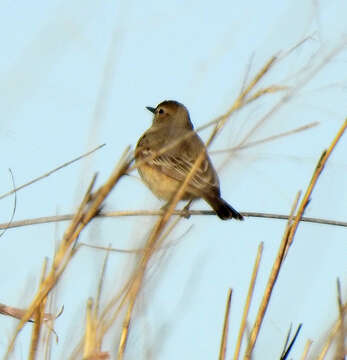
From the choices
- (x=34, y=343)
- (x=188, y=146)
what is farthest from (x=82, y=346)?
(x=188, y=146)

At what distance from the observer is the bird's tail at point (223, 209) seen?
418cm

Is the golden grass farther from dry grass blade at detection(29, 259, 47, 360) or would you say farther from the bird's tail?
the bird's tail

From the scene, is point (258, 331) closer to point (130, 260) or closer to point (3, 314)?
point (130, 260)

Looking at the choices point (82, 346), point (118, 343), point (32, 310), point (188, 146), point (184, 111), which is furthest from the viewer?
point (184, 111)

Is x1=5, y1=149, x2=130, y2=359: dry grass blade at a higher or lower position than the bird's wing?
lower

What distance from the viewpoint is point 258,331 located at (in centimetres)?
223

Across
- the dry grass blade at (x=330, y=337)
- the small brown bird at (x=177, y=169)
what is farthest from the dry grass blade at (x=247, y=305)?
the small brown bird at (x=177, y=169)

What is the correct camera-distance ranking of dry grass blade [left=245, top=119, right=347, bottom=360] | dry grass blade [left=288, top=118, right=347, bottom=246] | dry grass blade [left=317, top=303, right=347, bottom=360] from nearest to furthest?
dry grass blade [left=317, top=303, right=347, bottom=360]
dry grass blade [left=245, top=119, right=347, bottom=360]
dry grass blade [left=288, top=118, right=347, bottom=246]

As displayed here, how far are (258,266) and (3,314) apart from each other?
80 cm

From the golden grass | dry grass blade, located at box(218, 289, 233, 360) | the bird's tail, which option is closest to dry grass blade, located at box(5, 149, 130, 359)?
the golden grass

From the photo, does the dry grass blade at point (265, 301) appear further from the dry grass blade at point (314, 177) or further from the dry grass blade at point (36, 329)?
the dry grass blade at point (36, 329)

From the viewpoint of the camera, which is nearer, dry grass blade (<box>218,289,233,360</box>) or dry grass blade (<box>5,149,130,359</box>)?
dry grass blade (<box>5,149,130,359</box>)

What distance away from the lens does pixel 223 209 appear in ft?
14.2

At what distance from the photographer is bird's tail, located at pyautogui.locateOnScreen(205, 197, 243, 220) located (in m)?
4.18
